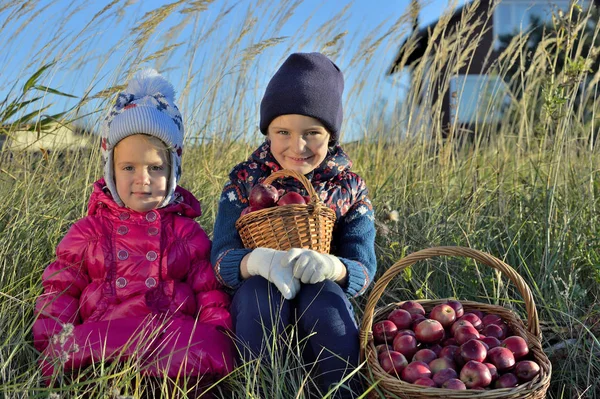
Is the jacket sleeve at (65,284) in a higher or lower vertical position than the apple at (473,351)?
higher

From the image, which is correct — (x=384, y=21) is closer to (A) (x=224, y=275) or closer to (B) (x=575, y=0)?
(B) (x=575, y=0)

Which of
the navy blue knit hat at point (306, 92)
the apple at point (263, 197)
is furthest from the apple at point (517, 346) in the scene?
the navy blue knit hat at point (306, 92)

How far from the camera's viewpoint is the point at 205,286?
2551 mm

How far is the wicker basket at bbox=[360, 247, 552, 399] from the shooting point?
6.41 ft

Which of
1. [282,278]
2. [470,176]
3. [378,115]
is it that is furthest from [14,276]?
[378,115]

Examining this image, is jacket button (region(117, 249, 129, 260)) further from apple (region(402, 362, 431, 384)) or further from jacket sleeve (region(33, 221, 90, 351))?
apple (region(402, 362, 431, 384))

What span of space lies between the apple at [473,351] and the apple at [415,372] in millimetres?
131

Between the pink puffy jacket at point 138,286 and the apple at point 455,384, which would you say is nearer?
the apple at point 455,384

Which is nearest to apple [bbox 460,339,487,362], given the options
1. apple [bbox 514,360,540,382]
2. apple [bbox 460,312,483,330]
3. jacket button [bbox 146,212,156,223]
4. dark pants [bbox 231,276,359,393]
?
apple [bbox 514,360,540,382]

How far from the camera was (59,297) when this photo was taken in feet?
8.04

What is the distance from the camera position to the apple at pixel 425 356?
2156mm

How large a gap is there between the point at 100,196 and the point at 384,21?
2.75m

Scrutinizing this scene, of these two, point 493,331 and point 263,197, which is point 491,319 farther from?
point 263,197

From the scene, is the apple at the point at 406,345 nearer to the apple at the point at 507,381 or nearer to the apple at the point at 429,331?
the apple at the point at 429,331
